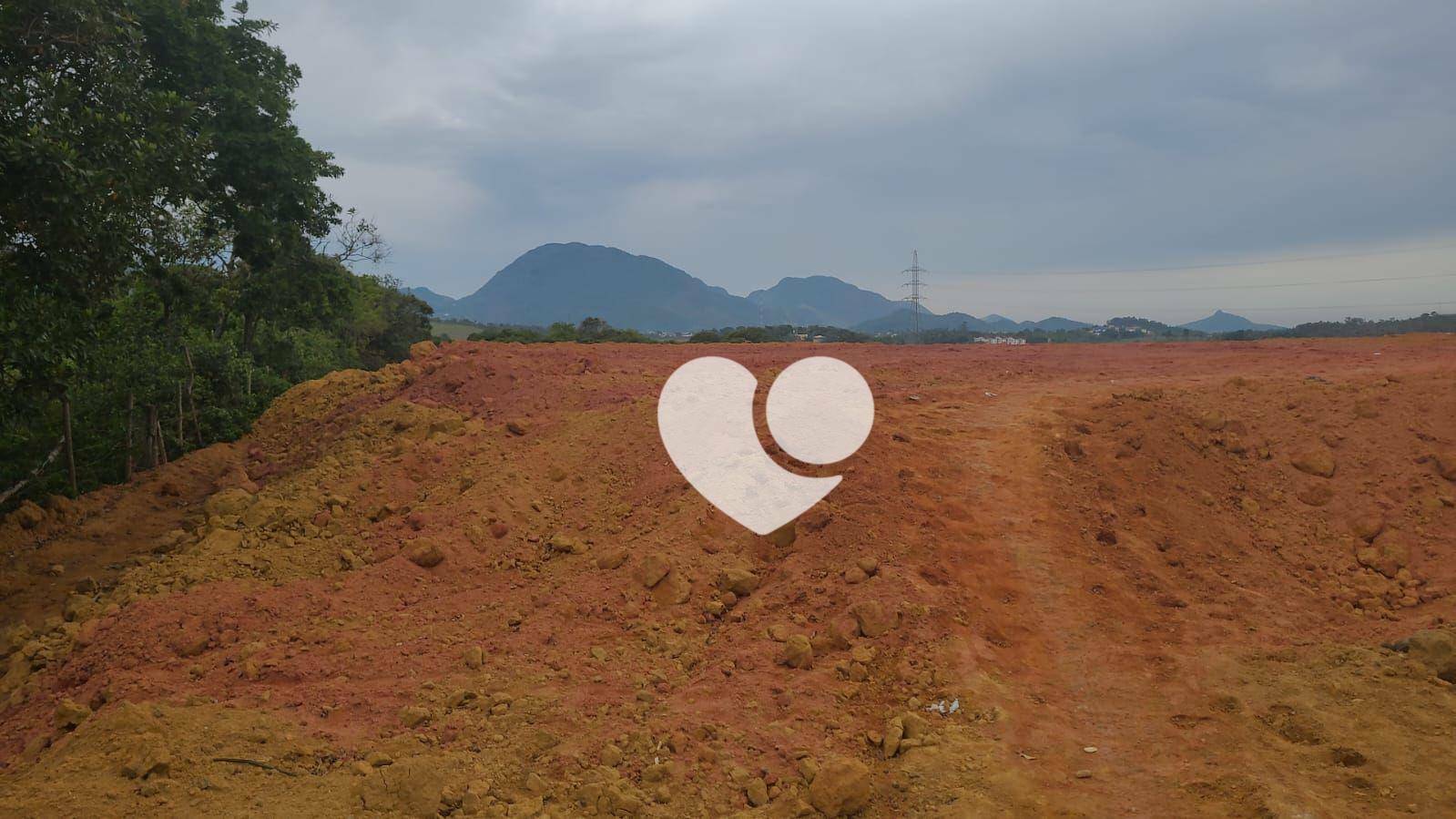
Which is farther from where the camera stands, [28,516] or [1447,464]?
[28,516]

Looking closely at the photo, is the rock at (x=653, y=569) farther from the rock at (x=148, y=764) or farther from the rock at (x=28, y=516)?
the rock at (x=28, y=516)

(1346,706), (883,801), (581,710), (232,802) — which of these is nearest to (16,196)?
(232,802)

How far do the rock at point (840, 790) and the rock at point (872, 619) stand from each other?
131cm

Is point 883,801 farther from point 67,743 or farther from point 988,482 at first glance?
point 67,743

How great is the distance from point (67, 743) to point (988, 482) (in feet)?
21.9

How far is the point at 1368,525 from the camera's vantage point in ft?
22.6

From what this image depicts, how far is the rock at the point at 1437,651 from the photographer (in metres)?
4.66

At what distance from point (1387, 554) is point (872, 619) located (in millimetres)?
4721

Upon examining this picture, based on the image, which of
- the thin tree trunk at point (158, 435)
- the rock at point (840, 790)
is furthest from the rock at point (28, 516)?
the rock at point (840, 790)

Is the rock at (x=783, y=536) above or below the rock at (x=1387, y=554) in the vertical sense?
above

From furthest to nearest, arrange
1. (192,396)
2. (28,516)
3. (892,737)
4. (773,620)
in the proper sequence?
(192,396), (28,516), (773,620), (892,737)

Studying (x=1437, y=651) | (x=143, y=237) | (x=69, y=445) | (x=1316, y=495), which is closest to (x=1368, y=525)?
(x=1316, y=495)

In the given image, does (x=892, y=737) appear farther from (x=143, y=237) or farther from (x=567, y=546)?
(x=143, y=237)

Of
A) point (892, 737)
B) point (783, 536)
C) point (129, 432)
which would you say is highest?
→ point (129, 432)
